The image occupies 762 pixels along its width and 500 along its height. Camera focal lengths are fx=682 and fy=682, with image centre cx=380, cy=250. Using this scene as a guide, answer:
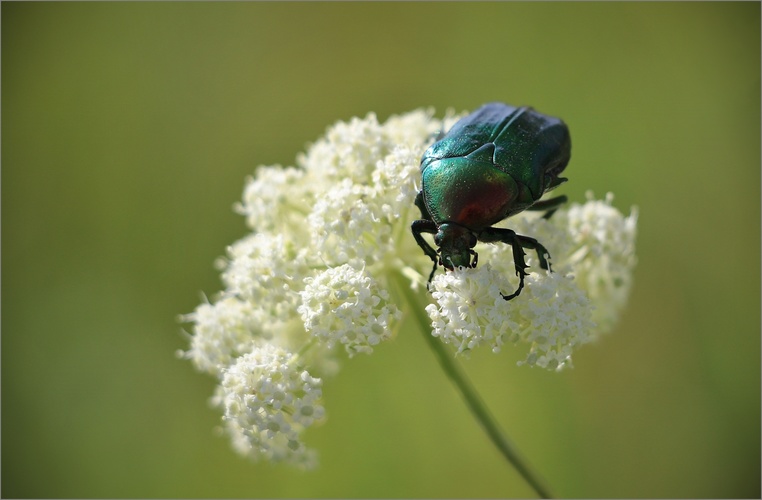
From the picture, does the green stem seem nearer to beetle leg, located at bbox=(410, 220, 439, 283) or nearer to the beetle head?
beetle leg, located at bbox=(410, 220, 439, 283)

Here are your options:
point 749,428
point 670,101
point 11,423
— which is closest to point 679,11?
point 670,101

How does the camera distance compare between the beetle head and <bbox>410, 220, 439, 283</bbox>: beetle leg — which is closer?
the beetle head

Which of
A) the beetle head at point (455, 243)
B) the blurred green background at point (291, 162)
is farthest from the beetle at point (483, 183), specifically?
the blurred green background at point (291, 162)

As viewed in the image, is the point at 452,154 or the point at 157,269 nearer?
the point at 452,154

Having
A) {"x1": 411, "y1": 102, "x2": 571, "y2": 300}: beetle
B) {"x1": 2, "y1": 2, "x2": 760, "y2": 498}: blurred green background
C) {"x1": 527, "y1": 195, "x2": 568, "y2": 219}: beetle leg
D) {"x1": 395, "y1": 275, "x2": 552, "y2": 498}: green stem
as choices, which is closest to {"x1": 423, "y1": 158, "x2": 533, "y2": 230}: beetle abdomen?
{"x1": 411, "y1": 102, "x2": 571, "y2": 300}: beetle

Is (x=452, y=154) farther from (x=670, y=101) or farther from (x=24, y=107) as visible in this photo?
(x=24, y=107)

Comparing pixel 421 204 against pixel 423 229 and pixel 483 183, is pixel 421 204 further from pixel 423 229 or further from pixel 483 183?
pixel 483 183
